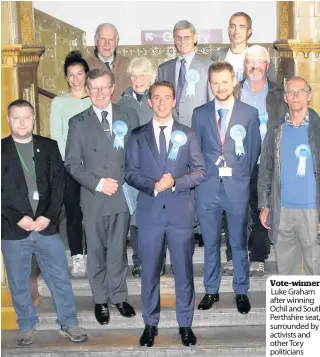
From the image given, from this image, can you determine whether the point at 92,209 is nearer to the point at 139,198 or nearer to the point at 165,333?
the point at 139,198

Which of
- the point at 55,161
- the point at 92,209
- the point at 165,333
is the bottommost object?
the point at 165,333

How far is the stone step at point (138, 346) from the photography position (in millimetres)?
5387

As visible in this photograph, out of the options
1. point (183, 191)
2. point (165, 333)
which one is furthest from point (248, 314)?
point (183, 191)

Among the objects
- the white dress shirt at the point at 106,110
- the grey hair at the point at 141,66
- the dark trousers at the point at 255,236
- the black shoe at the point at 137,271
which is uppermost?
the grey hair at the point at 141,66

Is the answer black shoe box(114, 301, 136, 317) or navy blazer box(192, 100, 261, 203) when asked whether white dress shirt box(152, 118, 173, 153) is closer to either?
navy blazer box(192, 100, 261, 203)

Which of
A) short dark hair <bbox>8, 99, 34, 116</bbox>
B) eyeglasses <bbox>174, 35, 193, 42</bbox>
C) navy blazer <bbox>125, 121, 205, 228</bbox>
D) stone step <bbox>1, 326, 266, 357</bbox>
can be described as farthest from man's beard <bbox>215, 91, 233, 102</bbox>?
stone step <bbox>1, 326, 266, 357</bbox>

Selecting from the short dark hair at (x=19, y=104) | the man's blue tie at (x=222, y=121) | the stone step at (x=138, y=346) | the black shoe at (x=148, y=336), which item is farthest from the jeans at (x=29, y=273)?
the man's blue tie at (x=222, y=121)

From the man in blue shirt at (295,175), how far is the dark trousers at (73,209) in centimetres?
138

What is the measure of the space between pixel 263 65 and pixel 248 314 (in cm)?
174

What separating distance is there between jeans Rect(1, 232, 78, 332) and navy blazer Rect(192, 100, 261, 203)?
1.04 metres

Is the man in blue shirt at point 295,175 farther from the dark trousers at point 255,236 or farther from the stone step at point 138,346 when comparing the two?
the stone step at point 138,346

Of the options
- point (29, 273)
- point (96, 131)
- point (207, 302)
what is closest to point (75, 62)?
point (96, 131)

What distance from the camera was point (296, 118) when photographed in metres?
5.21

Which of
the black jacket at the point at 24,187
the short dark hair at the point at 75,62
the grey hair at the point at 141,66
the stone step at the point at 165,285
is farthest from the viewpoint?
the stone step at the point at 165,285
